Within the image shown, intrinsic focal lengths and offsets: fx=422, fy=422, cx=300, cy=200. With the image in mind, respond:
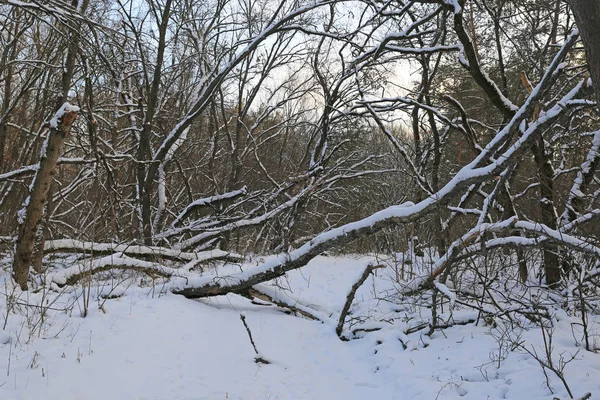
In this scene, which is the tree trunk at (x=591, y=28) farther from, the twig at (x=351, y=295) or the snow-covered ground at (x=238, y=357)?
the twig at (x=351, y=295)

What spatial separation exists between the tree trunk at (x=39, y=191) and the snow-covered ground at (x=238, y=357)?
0.75m

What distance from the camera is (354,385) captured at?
4098 millimetres

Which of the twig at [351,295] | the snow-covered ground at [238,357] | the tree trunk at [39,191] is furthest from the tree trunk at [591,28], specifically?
the tree trunk at [39,191]

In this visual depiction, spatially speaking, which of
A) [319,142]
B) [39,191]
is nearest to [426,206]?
[39,191]

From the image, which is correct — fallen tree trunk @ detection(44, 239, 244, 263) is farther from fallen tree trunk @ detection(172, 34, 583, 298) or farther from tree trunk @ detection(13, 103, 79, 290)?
fallen tree trunk @ detection(172, 34, 583, 298)

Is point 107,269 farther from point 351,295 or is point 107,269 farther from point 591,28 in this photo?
point 591,28

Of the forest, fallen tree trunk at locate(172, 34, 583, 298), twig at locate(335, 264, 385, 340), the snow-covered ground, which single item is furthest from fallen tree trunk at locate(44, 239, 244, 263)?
twig at locate(335, 264, 385, 340)

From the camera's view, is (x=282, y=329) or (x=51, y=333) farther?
(x=282, y=329)

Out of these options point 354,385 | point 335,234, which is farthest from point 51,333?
point 335,234

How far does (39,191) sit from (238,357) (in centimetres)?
341

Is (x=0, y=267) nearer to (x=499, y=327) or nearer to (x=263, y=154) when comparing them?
(x=499, y=327)

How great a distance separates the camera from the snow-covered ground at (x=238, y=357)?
10.6 feet

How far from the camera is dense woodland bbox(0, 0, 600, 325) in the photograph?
498 cm

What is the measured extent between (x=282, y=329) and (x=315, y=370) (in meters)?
1.14
